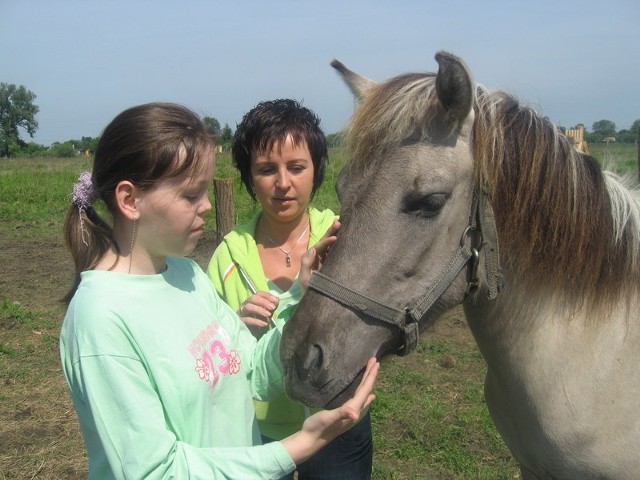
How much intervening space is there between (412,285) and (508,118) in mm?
658

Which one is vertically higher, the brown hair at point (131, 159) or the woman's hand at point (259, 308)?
the brown hair at point (131, 159)

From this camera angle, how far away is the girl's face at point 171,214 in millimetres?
1629

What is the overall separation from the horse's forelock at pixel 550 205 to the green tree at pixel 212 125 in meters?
0.84

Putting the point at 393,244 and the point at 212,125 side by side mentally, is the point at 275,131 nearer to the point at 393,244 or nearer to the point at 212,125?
the point at 212,125

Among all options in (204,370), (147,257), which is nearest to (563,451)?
(204,370)

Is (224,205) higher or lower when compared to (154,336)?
lower

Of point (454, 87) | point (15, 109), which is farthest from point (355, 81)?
point (15, 109)

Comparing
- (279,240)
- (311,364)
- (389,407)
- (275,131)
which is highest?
(275,131)

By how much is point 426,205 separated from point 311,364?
611 mm

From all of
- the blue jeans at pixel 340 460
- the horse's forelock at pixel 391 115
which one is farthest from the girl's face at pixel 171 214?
the blue jeans at pixel 340 460

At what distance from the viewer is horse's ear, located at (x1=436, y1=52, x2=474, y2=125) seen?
5.77ft

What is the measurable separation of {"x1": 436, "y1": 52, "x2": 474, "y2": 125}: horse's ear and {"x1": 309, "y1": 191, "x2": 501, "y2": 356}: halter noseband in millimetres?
269

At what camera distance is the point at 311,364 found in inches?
71.7

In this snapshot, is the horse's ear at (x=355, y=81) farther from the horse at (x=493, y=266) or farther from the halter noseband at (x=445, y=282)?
the halter noseband at (x=445, y=282)
